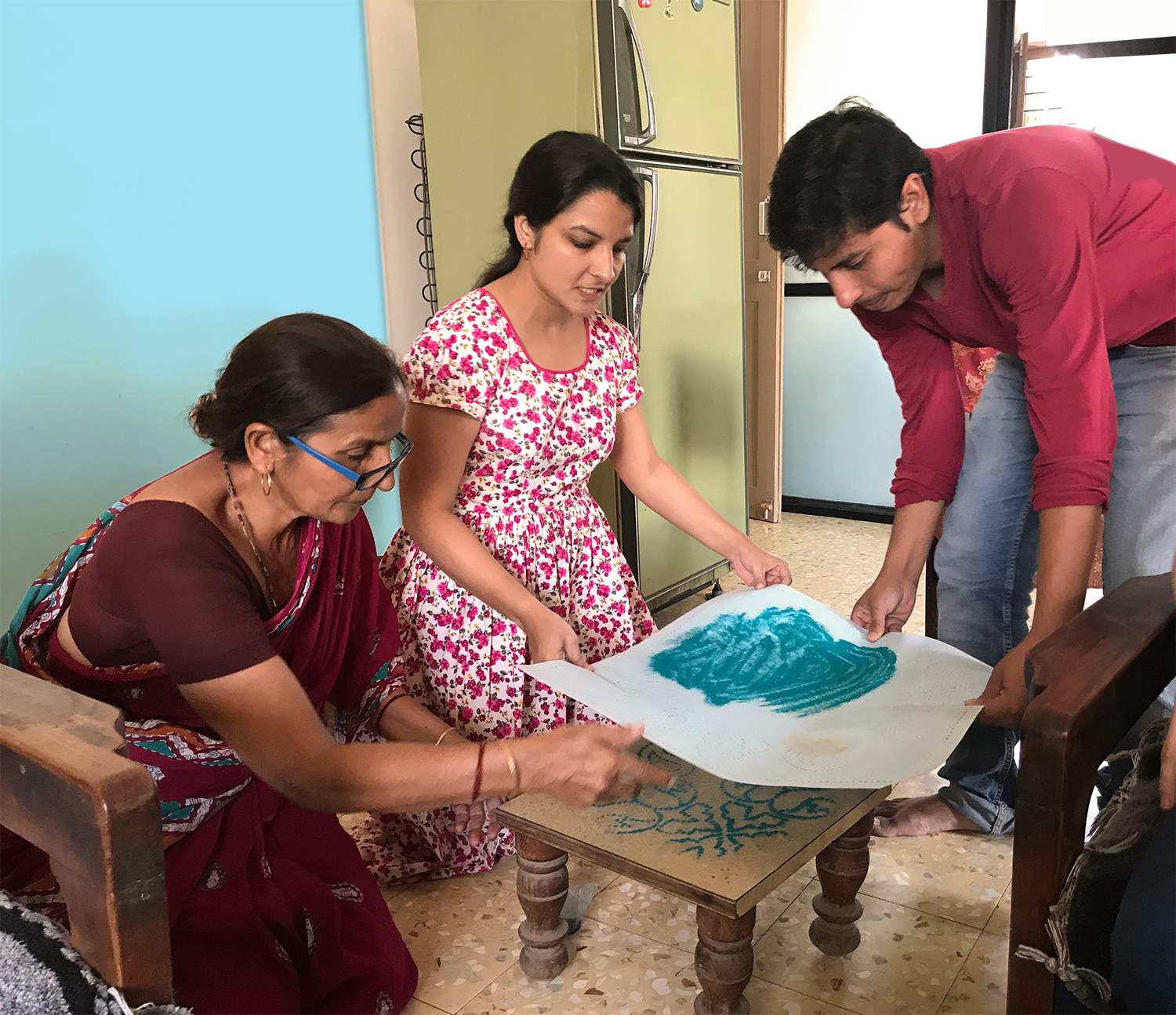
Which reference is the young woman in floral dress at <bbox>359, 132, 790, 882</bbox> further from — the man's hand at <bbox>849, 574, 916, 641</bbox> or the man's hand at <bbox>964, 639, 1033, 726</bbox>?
the man's hand at <bbox>964, 639, 1033, 726</bbox>

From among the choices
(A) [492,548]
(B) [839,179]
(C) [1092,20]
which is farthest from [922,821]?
(C) [1092,20]

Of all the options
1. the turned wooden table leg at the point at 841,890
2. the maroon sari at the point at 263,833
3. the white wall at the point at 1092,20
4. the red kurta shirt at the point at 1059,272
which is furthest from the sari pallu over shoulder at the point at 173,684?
the white wall at the point at 1092,20

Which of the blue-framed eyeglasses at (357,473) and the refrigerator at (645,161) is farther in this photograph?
the refrigerator at (645,161)

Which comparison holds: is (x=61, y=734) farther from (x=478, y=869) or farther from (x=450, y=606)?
(x=478, y=869)

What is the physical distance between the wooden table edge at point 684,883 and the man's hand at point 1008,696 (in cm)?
16

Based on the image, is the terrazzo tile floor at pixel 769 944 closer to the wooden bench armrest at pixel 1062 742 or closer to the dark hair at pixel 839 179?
the wooden bench armrest at pixel 1062 742

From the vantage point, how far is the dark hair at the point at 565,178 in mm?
1636

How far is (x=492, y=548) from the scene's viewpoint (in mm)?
1751

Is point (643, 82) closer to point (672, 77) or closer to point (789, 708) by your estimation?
point (672, 77)

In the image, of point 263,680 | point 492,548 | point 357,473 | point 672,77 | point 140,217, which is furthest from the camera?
→ point 672,77

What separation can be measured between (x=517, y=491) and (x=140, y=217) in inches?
41.3

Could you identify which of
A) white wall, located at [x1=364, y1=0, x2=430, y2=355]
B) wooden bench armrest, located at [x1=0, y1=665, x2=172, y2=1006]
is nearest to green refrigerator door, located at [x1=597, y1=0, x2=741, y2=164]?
white wall, located at [x1=364, y1=0, x2=430, y2=355]

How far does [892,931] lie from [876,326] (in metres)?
0.97

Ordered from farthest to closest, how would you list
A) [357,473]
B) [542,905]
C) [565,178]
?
[565,178] → [542,905] → [357,473]
